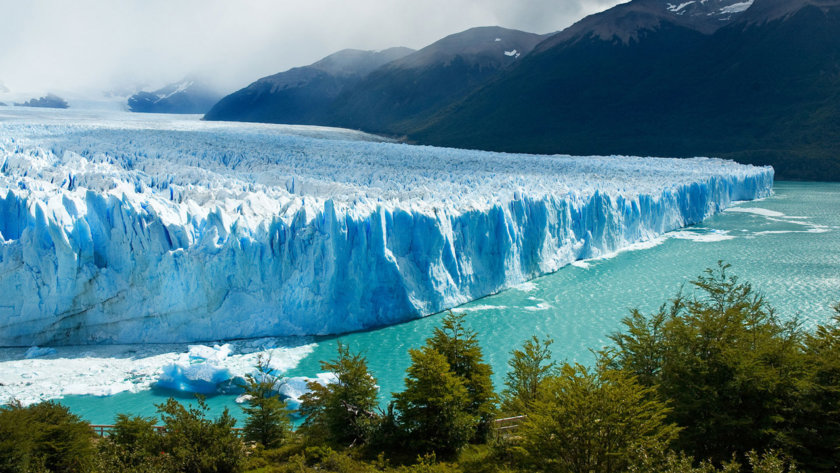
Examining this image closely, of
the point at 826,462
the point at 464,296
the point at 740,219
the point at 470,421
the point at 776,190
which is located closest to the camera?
the point at 826,462

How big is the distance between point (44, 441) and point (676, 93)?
78.4 metres

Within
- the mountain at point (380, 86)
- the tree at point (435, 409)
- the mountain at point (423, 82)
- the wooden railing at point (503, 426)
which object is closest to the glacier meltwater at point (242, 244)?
the wooden railing at point (503, 426)

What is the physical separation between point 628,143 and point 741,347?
2366 inches

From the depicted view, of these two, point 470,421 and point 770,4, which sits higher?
point 770,4

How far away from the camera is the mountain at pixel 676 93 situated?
5728cm

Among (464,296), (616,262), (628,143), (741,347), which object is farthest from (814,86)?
(741,347)

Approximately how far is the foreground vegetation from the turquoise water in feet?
8.54

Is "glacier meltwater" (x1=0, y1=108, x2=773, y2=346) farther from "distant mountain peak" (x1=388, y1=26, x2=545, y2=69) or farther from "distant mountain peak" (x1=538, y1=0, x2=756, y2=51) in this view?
"distant mountain peak" (x1=388, y1=26, x2=545, y2=69)

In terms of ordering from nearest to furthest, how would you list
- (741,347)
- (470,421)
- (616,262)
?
(741,347), (470,421), (616,262)

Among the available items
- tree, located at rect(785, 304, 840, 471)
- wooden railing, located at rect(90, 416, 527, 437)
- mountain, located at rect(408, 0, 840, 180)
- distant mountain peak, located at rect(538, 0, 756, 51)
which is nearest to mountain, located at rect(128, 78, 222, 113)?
mountain, located at rect(408, 0, 840, 180)

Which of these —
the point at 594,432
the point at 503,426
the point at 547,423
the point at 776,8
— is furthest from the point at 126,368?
the point at 776,8

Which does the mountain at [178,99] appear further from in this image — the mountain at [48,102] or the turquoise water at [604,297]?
the turquoise water at [604,297]

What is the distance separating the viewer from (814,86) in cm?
5931

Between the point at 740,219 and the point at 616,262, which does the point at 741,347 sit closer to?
the point at 616,262
